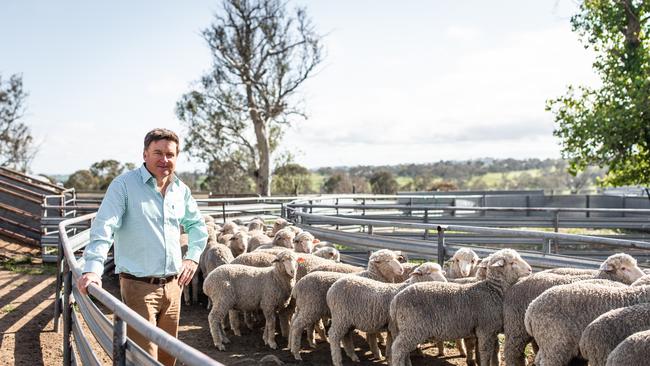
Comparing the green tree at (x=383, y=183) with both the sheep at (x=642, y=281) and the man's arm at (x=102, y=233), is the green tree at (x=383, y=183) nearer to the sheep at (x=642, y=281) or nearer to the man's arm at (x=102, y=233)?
the sheep at (x=642, y=281)

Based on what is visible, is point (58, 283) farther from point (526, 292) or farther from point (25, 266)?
point (25, 266)

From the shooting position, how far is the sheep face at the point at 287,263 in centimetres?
656

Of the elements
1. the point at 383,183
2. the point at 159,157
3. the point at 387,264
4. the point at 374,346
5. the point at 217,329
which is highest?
the point at 159,157

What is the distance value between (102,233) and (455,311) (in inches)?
121

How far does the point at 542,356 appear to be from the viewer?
430 centimetres

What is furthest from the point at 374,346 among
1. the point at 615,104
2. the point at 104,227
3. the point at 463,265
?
the point at 615,104

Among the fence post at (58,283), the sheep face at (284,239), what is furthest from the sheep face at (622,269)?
the fence post at (58,283)

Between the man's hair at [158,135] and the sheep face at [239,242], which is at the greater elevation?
the man's hair at [158,135]

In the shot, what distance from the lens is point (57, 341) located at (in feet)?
21.0

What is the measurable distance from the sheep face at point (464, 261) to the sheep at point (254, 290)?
1841mm

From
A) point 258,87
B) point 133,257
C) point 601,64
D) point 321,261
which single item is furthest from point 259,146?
point 133,257

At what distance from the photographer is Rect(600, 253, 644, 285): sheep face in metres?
5.16

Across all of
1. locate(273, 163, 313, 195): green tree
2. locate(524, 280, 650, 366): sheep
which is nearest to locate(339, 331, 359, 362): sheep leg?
locate(524, 280, 650, 366): sheep

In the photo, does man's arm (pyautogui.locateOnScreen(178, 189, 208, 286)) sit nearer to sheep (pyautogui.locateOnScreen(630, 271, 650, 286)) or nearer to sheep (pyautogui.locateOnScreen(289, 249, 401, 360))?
sheep (pyautogui.locateOnScreen(289, 249, 401, 360))
